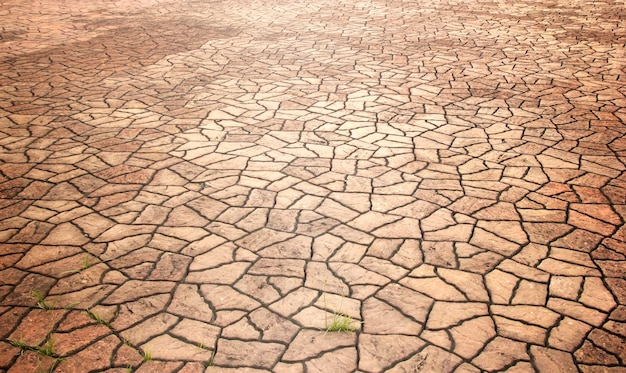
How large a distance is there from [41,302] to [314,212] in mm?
2057

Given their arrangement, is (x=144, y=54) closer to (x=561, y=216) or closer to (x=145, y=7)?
(x=145, y=7)

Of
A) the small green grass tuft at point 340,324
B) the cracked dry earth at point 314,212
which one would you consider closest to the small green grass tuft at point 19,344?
the cracked dry earth at point 314,212

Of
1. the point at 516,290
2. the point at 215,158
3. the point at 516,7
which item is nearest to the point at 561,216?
the point at 516,290

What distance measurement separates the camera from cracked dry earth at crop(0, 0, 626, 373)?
2658mm

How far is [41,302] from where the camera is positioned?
2.94 meters

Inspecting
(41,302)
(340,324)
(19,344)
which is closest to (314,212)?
(340,324)

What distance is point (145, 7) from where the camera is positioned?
497 inches

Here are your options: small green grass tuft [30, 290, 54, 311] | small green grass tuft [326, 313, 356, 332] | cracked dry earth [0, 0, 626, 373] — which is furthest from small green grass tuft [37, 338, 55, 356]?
small green grass tuft [326, 313, 356, 332]

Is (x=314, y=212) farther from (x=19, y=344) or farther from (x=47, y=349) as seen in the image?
(x=19, y=344)

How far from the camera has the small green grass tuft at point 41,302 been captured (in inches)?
114

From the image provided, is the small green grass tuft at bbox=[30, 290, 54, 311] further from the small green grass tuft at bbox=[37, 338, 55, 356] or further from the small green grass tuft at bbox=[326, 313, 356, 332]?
the small green grass tuft at bbox=[326, 313, 356, 332]

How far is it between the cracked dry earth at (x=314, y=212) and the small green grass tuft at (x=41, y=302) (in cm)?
2

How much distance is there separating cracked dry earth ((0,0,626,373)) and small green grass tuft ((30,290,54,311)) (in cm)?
2

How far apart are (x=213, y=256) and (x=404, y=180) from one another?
1938mm
